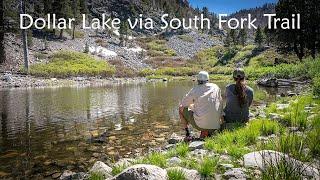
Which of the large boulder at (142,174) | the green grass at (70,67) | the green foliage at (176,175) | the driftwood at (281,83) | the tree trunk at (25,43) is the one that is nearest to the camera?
the large boulder at (142,174)

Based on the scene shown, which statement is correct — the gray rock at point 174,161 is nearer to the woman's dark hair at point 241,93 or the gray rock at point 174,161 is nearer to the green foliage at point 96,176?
the green foliage at point 96,176

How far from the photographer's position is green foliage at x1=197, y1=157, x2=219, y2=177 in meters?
6.25

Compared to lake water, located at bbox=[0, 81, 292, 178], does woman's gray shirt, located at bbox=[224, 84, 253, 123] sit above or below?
above

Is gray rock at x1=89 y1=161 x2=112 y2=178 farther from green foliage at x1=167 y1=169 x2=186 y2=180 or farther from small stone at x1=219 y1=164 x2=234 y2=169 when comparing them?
small stone at x1=219 y1=164 x2=234 y2=169

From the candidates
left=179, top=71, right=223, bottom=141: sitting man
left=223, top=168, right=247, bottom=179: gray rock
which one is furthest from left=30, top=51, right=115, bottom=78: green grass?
left=223, top=168, right=247, bottom=179: gray rock

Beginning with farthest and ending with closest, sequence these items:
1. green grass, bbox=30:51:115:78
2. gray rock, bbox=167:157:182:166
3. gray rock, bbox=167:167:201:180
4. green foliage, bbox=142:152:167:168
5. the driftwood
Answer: green grass, bbox=30:51:115:78
the driftwood
gray rock, bbox=167:157:182:166
green foliage, bbox=142:152:167:168
gray rock, bbox=167:167:201:180

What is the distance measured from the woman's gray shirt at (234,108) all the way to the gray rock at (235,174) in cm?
397

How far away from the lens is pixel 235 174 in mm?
6098

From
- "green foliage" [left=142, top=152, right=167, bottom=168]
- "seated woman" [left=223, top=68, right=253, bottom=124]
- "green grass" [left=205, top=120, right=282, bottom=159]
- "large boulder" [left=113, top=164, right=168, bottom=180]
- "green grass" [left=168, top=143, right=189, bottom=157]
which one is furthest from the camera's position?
"seated woman" [left=223, top=68, right=253, bottom=124]

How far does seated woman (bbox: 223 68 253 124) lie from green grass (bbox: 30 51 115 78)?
1698 inches

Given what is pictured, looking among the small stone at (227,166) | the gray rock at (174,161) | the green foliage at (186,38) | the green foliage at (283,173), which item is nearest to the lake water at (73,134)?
the gray rock at (174,161)

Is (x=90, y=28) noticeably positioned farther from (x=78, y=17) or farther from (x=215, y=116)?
(x=215, y=116)

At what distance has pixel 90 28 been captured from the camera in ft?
365

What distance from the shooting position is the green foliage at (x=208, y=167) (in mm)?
6254
